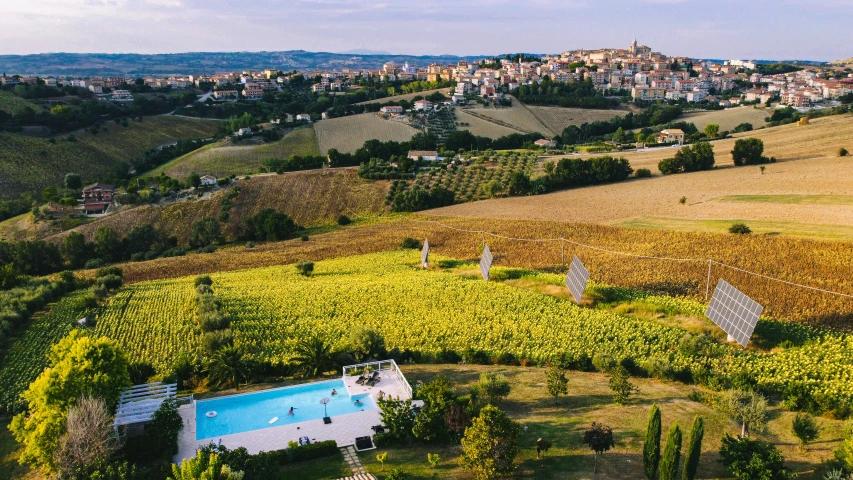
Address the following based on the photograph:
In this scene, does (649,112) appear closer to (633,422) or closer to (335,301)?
(335,301)

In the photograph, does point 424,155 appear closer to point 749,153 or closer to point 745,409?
point 749,153

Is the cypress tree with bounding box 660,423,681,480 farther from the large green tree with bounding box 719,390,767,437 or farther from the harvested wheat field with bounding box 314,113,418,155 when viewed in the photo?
the harvested wheat field with bounding box 314,113,418,155

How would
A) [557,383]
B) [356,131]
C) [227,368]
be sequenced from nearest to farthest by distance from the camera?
[557,383] < [227,368] < [356,131]

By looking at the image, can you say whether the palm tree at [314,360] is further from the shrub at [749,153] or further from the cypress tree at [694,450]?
the shrub at [749,153]

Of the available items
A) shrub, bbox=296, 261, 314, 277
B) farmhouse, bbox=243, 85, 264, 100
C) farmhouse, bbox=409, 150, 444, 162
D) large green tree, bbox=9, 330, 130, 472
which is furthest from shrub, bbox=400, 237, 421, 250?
farmhouse, bbox=243, 85, 264, 100

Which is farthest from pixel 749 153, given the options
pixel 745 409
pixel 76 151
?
pixel 76 151

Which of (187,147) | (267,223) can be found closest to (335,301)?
(267,223)
